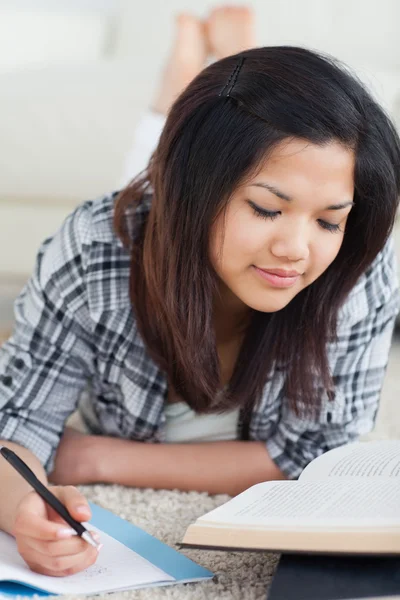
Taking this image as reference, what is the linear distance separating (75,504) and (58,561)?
0.06 meters

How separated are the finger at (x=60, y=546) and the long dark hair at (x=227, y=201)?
0.99ft

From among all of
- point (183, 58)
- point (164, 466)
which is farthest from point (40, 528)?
point (183, 58)

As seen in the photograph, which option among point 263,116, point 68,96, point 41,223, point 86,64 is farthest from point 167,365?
point 86,64

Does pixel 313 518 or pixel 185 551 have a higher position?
pixel 313 518

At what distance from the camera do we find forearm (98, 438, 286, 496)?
106 cm

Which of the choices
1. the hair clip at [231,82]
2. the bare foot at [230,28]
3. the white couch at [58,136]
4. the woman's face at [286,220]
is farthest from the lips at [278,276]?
the bare foot at [230,28]

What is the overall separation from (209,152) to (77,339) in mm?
333

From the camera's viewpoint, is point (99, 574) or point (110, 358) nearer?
point (99, 574)

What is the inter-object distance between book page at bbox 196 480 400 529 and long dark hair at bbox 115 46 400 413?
0.78 ft

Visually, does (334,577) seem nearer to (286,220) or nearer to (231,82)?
(286,220)

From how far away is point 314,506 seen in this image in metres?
0.73

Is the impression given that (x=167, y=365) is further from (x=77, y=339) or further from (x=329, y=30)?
(x=329, y=30)

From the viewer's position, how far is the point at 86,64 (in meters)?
2.12

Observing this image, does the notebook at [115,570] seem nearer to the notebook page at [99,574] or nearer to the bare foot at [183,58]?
the notebook page at [99,574]
